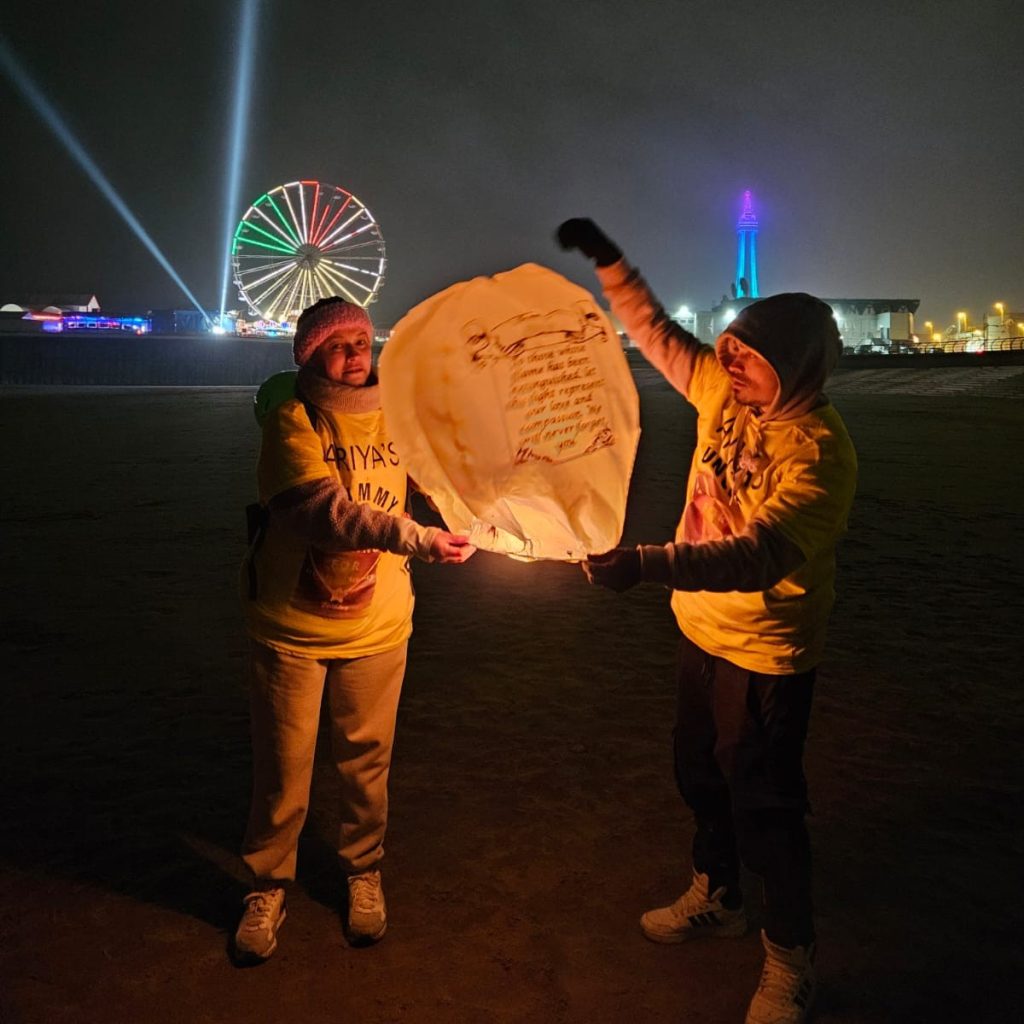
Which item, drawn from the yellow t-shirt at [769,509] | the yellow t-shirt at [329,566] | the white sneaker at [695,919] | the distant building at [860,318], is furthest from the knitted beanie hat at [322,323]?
the distant building at [860,318]

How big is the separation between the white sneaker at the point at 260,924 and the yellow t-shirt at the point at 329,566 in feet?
2.78

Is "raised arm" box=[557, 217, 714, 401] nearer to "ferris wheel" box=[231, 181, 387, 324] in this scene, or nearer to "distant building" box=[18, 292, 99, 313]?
"ferris wheel" box=[231, 181, 387, 324]

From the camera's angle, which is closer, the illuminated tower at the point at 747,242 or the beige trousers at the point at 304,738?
the beige trousers at the point at 304,738

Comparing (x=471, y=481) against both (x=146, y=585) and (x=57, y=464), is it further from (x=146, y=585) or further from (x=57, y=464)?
(x=57, y=464)

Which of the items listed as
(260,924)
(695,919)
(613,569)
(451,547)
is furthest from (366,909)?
(613,569)

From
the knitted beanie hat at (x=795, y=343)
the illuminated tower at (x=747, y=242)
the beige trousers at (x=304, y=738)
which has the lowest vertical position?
the beige trousers at (x=304, y=738)

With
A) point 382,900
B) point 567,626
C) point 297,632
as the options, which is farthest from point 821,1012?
point 567,626

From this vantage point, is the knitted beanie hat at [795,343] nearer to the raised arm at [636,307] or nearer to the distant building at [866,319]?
the raised arm at [636,307]

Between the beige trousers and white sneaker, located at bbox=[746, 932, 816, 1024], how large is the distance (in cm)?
125

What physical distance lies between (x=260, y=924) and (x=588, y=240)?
7.73 ft

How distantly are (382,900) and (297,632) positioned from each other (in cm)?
100

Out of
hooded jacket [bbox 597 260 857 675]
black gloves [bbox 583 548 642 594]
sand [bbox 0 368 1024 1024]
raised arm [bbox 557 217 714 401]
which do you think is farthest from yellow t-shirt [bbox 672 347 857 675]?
sand [bbox 0 368 1024 1024]

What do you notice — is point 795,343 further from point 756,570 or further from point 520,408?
point 520,408

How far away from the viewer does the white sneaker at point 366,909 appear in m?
2.85
